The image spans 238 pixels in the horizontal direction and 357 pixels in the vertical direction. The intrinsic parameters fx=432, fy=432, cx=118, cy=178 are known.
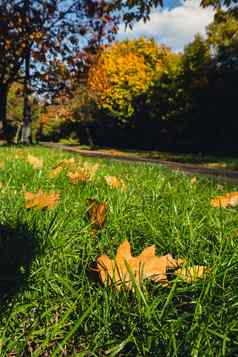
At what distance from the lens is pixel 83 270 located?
1.40 meters

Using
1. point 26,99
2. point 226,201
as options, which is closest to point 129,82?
A: point 26,99

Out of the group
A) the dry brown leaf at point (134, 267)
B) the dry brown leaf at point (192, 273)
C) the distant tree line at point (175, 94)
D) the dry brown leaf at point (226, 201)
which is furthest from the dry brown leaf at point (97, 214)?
the distant tree line at point (175, 94)

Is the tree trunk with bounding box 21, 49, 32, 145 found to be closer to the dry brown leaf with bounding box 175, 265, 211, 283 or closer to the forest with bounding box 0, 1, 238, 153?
the forest with bounding box 0, 1, 238, 153

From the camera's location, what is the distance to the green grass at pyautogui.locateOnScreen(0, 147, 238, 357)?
1.07 metres

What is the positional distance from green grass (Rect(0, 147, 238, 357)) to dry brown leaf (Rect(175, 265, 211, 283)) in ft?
0.08

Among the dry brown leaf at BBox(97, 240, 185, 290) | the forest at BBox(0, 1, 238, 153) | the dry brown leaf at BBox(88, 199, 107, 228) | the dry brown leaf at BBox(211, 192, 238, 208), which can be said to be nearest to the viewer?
the dry brown leaf at BBox(97, 240, 185, 290)

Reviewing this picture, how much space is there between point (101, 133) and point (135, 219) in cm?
4477

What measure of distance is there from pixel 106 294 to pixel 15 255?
44 centimetres

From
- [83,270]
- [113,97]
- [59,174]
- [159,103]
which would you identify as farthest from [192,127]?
[83,270]

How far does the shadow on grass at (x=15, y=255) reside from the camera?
1.35 metres

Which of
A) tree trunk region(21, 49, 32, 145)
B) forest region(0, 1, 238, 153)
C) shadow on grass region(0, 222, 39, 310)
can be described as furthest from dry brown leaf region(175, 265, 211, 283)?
tree trunk region(21, 49, 32, 145)

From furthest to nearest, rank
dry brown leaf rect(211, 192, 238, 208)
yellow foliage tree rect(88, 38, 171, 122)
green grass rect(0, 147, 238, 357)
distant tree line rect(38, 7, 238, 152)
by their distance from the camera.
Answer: yellow foliage tree rect(88, 38, 171, 122) < distant tree line rect(38, 7, 238, 152) < dry brown leaf rect(211, 192, 238, 208) < green grass rect(0, 147, 238, 357)

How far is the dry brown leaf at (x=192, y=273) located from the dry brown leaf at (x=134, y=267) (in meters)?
0.05

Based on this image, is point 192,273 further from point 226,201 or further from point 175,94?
point 175,94
